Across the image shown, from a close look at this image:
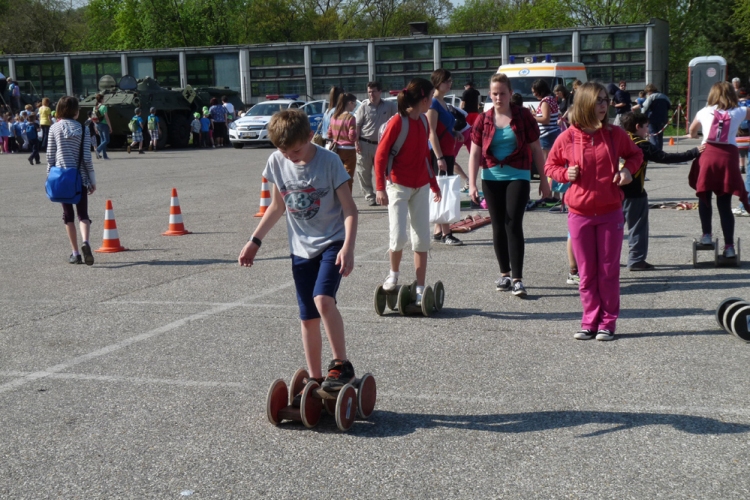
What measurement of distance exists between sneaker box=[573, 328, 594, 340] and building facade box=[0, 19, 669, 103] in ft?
122

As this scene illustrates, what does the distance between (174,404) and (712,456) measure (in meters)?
2.86

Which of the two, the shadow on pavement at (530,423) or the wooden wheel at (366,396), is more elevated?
the wooden wheel at (366,396)

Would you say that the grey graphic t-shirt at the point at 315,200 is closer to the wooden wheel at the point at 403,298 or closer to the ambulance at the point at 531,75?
the wooden wheel at the point at 403,298

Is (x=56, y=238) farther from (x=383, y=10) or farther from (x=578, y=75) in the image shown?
(x=383, y=10)

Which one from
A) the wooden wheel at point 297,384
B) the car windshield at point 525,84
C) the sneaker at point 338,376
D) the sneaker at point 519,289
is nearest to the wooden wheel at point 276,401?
the wooden wheel at point 297,384

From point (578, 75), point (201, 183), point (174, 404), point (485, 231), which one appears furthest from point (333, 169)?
point (578, 75)

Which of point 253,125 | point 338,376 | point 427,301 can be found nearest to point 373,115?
point 427,301

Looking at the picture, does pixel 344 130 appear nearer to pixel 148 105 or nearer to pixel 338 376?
pixel 338 376

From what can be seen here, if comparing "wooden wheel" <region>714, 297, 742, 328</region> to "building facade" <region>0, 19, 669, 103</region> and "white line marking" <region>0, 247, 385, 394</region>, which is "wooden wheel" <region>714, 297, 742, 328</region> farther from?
"building facade" <region>0, 19, 669, 103</region>

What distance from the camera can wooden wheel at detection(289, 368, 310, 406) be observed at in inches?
190

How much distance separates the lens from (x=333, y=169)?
485 centimetres

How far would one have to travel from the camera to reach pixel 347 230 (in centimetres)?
474

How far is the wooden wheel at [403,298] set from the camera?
23.6ft

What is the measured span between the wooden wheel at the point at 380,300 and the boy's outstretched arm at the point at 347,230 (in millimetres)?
2533
